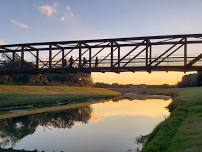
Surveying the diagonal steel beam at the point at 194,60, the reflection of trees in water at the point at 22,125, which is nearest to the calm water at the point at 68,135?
the reflection of trees in water at the point at 22,125

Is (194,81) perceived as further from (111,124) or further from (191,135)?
(191,135)

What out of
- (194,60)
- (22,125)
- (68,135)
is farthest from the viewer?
(22,125)

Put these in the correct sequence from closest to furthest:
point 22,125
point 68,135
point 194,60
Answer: point 68,135 → point 194,60 → point 22,125

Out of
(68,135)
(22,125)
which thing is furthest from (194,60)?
(22,125)

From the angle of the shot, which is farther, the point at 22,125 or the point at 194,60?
the point at 22,125

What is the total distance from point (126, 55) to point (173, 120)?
860 centimetres

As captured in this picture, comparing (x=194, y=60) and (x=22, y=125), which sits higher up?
(x=194, y=60)

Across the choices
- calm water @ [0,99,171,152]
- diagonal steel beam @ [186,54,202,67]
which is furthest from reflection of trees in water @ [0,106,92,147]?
diagonal steel beam @ [186,54,202,67]

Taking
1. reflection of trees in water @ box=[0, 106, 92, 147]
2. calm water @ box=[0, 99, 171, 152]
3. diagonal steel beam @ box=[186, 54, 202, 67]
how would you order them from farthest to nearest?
1. diagonal steel beam @ box=[186, 54, 202, 67]
2. reflection of trees in water @ box=[0, 106, 92, 147]
3. calm water @ box=[0, 99, 171, 152]

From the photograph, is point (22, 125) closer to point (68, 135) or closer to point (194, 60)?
point (68, 135)

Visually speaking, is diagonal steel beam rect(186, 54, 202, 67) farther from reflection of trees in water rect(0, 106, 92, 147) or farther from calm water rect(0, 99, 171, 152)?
reflection of trees in water rect(0, 106, 92, 147)

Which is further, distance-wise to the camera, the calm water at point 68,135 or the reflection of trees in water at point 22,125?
the reflection of trees in water at point 22,125

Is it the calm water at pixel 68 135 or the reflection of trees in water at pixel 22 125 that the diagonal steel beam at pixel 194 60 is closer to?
the calm water at pixel 68 135

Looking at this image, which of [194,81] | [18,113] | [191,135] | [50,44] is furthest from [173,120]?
[194,81]
